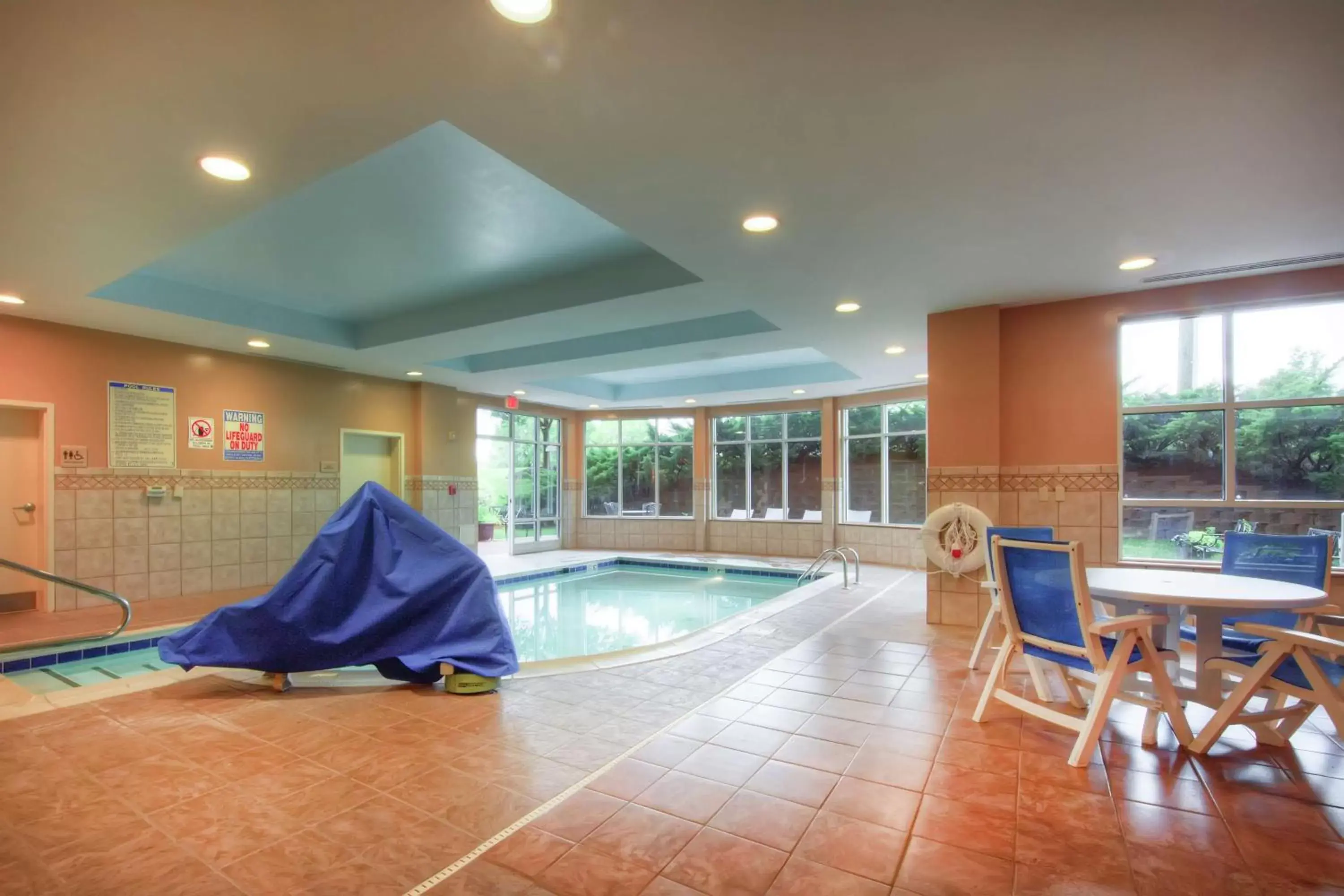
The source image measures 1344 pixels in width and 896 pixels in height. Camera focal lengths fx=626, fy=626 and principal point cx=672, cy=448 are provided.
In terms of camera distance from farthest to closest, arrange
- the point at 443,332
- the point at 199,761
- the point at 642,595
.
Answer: the point at 642,595 → the point at 443,332 → the point at 199,761

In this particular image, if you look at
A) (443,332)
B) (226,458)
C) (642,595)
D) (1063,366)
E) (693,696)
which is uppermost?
(443,332)

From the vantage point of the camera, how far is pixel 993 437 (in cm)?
483

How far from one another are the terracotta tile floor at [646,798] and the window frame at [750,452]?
674 centimetres

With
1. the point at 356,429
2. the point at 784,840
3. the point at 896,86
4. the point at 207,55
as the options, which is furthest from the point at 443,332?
the point at 784,840

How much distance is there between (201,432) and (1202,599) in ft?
25.7

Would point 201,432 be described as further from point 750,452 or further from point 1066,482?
point 1066,482

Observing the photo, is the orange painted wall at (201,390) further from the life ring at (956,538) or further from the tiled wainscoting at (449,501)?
the life ring at (956,538)

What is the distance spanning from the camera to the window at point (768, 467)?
10055 millimetres

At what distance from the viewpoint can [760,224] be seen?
3312mm

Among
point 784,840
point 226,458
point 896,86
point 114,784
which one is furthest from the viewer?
point 226,458

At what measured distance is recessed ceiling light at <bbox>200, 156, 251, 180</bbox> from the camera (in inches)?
105

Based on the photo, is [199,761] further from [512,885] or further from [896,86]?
[896,86]

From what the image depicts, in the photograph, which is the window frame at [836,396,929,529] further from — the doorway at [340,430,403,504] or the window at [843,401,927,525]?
the doorway at [340,430,403,504]

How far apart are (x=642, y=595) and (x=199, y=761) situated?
5391 millimetres
